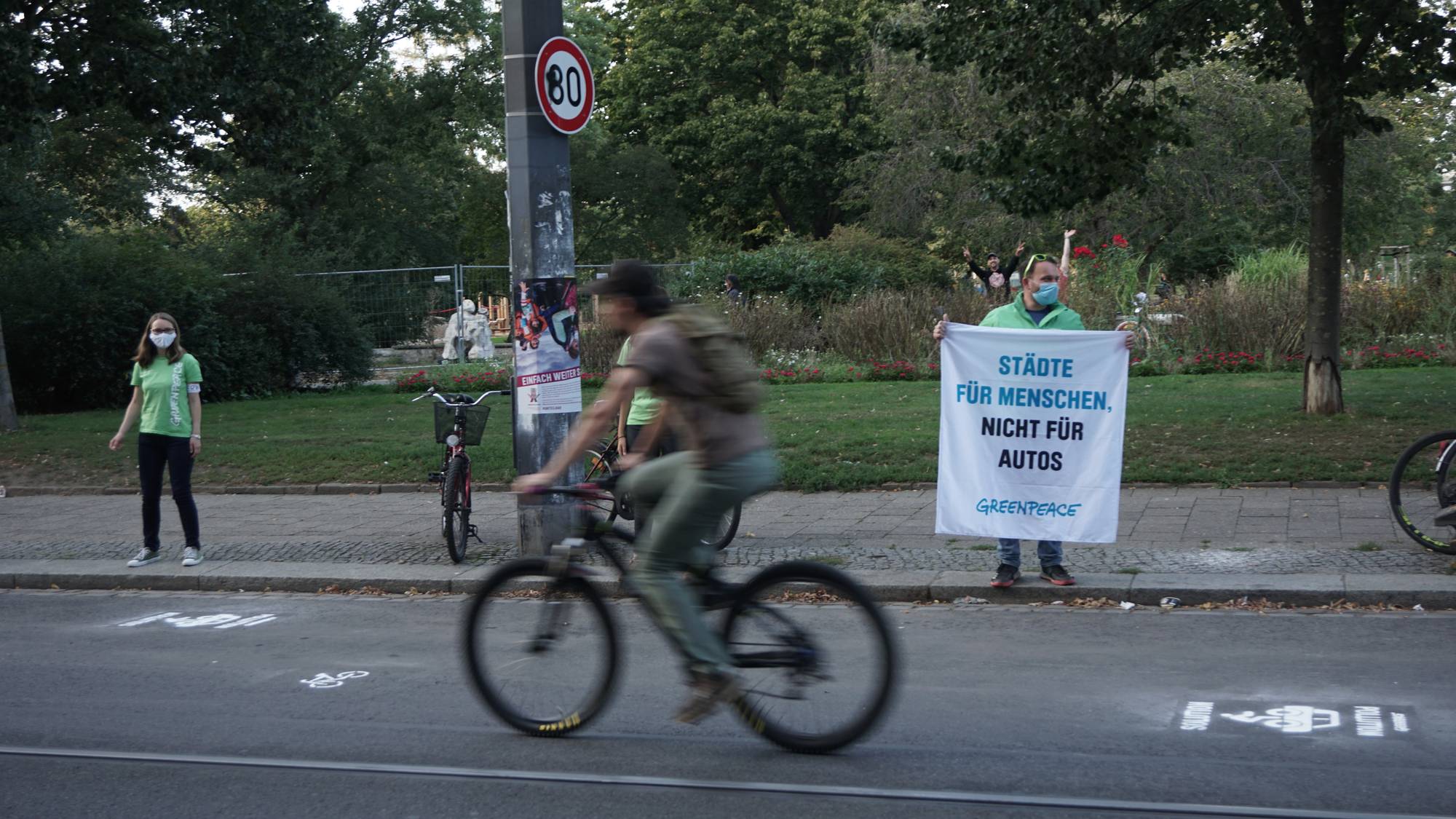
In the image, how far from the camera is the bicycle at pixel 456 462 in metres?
9.45

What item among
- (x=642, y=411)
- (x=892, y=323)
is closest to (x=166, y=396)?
(x=642, y=411)

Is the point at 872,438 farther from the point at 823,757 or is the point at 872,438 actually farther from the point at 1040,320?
the point at 823,757

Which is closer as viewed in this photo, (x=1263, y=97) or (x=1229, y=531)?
(x=1229, y=531)

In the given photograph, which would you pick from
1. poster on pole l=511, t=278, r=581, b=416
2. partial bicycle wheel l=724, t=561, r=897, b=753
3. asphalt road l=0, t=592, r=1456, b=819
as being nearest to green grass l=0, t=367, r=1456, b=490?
poster on pole l=511, t=278, r=581, b=416

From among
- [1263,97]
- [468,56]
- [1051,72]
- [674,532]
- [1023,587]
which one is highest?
[468,56]

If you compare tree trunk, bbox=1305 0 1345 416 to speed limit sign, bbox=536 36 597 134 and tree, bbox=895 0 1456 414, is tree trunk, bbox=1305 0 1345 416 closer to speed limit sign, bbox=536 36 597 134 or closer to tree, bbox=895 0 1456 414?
tree, bbox=895 0 1456 414

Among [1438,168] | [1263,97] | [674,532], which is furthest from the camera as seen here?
[1438,168]

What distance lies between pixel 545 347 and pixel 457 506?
1291 mm

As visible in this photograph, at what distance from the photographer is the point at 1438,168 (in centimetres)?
3434

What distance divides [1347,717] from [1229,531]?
4004 millimetres

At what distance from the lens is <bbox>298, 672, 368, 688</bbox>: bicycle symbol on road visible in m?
6.52

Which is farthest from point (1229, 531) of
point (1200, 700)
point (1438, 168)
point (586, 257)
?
point (586, 257)

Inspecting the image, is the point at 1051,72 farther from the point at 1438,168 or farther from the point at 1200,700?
the point at 1438,168

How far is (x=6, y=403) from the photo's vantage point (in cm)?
1808
